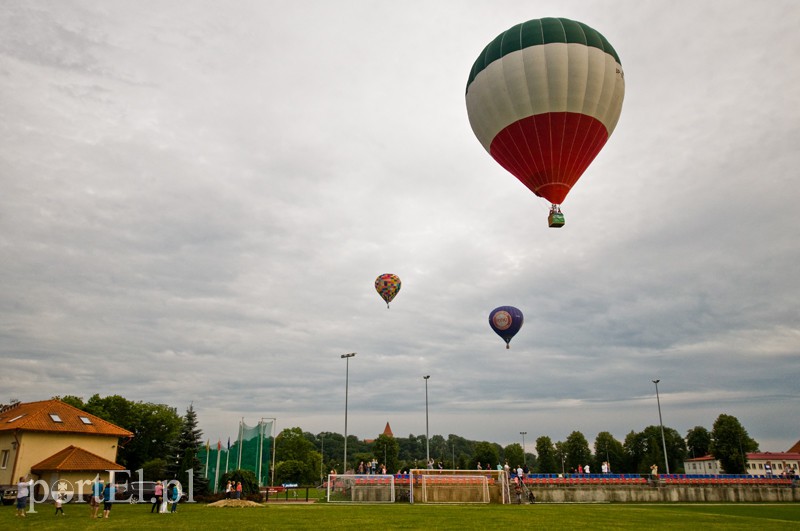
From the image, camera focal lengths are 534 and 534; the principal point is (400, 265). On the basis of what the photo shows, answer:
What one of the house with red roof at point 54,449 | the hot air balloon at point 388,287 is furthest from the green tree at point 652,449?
the house with red roof at point 54,449

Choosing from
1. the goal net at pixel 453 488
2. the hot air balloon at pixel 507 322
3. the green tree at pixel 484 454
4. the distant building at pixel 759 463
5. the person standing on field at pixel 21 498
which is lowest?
the distant building at pixel 759 463

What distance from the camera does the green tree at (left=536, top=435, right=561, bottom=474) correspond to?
411 feet

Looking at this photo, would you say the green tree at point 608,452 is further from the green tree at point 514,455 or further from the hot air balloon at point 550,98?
the hot air balloon at point 550,98

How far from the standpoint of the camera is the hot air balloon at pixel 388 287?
58.2 meters

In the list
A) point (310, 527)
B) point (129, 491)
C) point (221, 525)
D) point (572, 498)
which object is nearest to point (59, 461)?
point (129, 491)

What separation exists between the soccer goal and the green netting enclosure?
21.6 m

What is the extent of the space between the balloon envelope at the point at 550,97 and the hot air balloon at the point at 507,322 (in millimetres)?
23173

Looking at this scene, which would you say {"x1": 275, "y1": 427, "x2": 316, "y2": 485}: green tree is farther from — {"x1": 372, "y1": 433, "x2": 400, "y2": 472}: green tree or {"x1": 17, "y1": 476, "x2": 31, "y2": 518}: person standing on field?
{"x1": 17, "y1": 476, "x2": 31, "y2": 518}: person standing on field

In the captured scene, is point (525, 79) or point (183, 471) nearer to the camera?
point (525, 79)

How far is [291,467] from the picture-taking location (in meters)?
105

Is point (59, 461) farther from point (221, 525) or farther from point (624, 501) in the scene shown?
point (624, 501)

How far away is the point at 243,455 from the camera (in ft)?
194

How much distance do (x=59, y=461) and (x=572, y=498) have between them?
127ft

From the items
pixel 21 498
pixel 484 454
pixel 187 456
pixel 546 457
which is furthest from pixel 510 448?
pixel 21 498
